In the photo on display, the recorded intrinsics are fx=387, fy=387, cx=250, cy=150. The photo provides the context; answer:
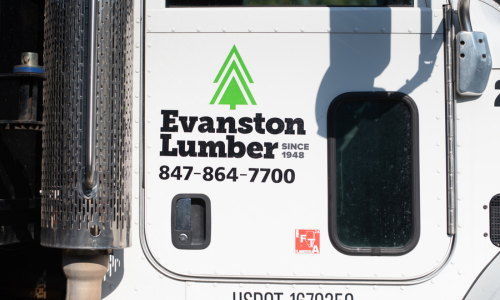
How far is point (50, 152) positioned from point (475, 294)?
1908mm

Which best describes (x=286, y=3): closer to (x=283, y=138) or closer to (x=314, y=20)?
(x=314, y=20)

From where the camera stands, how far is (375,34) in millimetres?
1776

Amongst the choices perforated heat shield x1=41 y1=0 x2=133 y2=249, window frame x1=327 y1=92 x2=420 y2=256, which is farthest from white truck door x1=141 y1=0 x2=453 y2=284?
perforated heat shield x1=41 y1=0 x2=133 y2=249

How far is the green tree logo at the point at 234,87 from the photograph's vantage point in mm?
1765

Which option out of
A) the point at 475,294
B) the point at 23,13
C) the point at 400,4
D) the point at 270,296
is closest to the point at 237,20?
the point at 400,4

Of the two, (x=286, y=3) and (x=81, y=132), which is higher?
(x=286, y=3)

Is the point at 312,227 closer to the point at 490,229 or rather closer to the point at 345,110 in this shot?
the point at 345,110

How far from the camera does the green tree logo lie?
1.76 meters

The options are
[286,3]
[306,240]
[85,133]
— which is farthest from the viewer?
[286,3]

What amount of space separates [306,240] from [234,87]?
0.76m

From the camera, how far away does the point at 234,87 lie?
5.79 ft

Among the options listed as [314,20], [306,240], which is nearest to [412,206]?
[306,240]

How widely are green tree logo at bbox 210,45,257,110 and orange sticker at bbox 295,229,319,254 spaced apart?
0.62m

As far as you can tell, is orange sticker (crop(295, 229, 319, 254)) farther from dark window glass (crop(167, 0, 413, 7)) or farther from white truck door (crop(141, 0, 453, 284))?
dark window glass (crop(167, 0, 413, 7))
